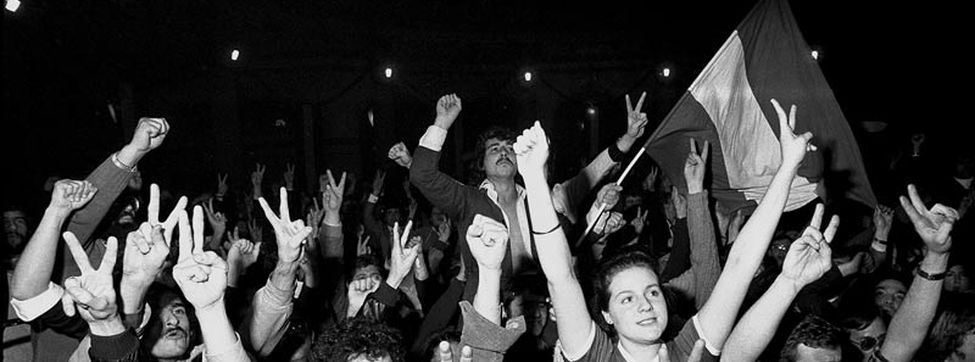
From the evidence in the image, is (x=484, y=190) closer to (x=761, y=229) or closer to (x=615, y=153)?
(x=615, y=153)

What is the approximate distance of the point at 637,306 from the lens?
9.09 ft

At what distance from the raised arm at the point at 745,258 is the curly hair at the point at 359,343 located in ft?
3.50

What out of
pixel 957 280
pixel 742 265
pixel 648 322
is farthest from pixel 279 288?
pixel 957 280

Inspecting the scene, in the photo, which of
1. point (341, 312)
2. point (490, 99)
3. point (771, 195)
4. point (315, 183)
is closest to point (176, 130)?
point (315, 183)

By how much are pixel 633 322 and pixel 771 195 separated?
61cm

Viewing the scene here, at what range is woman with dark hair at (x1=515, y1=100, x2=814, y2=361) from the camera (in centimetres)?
260

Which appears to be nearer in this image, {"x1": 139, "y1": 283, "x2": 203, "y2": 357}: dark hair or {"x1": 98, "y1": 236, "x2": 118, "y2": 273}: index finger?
{"x1": 98, "y1": 236, "x2": 118, "y2": 273}: index finger

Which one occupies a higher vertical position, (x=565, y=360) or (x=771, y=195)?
(x=771, y=195)

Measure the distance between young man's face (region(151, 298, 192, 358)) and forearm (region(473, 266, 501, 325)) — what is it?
1.27 meters

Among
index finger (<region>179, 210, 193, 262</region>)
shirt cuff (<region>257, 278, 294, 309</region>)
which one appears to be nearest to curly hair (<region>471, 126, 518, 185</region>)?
shirt cuff (<region>257, 278, 294, 309</region>)

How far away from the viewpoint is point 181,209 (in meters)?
2.76

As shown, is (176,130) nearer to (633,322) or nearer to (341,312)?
(341,312)

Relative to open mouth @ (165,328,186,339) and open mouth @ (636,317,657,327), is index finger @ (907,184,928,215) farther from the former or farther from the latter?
open mouth @ (165,328,186,339)

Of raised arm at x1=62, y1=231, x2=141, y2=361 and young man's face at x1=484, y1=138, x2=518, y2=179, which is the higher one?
young man's face at x1=484, y1=138, x2=518, y2=179
